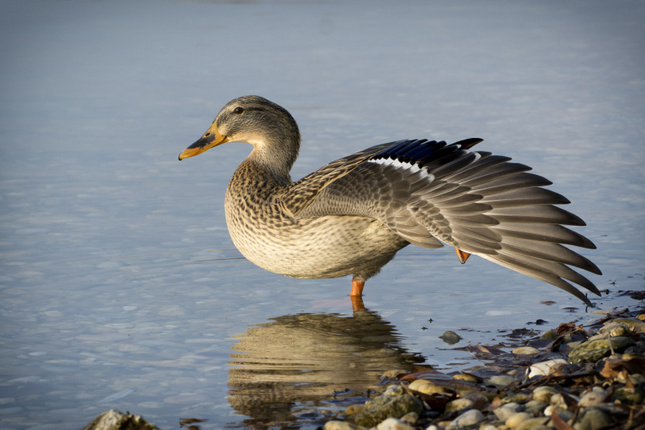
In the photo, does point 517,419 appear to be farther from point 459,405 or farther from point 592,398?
point 459,405

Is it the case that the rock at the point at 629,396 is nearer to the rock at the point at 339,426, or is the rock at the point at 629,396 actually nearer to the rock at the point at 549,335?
the rock at the point at 339,426

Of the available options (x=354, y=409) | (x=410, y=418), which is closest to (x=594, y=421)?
(x=410, y=418)

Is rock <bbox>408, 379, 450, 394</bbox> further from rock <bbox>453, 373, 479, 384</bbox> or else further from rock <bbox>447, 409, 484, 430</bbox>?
rock <bbox>447, 409, 484, 430</bbox>

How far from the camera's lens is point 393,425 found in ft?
13.4

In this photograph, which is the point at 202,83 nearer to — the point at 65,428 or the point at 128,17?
the point at 128,17

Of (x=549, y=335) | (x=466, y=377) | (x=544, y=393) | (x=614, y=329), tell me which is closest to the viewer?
(x=544, y=393)

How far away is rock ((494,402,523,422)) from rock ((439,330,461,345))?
4.85ft

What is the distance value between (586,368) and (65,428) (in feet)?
8.51

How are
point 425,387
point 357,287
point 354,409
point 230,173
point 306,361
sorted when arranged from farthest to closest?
point 230,173, point 357,287, point 306,361, point 425,387, point 354,409

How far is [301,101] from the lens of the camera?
11.3 metres

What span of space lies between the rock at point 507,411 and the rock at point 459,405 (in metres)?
0.21

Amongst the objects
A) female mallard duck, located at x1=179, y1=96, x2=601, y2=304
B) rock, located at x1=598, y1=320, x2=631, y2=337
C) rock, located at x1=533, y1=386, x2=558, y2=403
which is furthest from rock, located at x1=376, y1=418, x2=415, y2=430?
rock, located at x1=598, y1=320, x2=631, y2=337

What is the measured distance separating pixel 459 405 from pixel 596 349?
2.99ft

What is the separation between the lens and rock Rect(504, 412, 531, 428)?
3.88 meters
